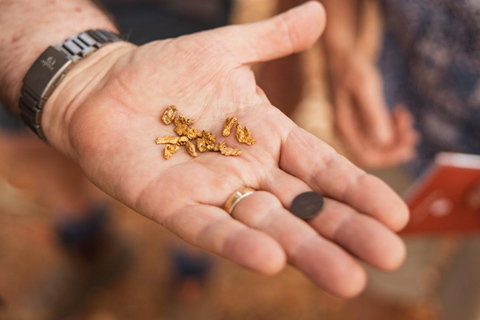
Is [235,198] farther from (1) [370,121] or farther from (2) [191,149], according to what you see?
(1) [370,121]

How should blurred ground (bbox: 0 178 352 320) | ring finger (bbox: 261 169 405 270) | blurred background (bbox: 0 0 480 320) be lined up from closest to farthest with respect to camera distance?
ring finger (bbox: 261 169 405 270) → blurred background (bbox: 0 0 480 320) → blurred ground (bbox: 0 178 352 320)

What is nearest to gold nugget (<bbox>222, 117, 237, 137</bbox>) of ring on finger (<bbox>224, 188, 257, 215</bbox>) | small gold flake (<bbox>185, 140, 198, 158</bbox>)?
small gold flake (<bbox>185, 140, 198, 158</bbox>)

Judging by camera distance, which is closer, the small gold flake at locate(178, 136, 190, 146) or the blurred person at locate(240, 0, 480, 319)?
the small gold flake at locate(178, 136, 190, 146)

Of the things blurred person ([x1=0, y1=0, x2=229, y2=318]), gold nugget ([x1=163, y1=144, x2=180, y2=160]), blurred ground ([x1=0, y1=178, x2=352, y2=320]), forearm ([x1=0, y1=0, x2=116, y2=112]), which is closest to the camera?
gold nugget ([x1=163, y1=144, x2=180, y2=160])

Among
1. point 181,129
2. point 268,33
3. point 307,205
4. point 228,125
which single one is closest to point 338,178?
point 307,205

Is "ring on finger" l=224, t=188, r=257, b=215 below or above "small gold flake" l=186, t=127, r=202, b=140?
below

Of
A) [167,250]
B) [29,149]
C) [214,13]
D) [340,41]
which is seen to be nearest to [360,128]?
[340,41]

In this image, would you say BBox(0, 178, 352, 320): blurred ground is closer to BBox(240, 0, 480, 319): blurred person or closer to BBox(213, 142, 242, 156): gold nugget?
BBox(240, 0, 480, 319): blurred person

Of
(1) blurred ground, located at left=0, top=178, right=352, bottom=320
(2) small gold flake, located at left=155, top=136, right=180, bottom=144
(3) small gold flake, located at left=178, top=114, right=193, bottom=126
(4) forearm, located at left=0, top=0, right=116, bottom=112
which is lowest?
(1) blurred ground, located at left=0, top=178, right=352, bottom=320
